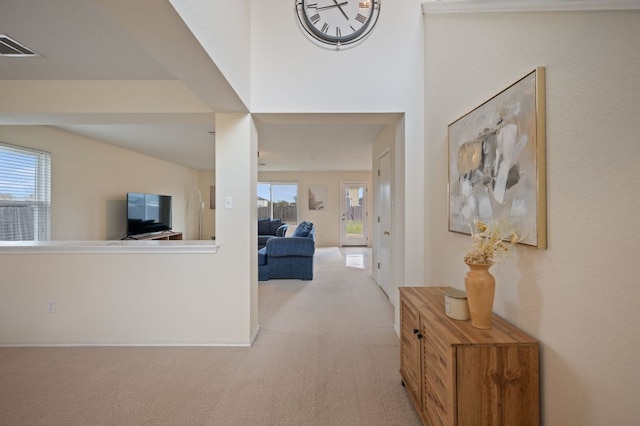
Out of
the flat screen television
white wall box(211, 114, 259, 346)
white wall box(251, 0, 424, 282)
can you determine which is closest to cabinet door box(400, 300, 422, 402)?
white wall box(211, 114, 259, 346)

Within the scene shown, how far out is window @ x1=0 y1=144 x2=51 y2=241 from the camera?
Answer: 130 inches

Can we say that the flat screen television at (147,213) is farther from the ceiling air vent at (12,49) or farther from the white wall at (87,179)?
the ceiling air vent at (12,49)

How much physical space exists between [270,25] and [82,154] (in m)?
3.90

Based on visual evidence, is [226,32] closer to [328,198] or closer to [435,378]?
[435,378]

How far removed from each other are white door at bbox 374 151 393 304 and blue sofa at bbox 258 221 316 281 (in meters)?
1.17

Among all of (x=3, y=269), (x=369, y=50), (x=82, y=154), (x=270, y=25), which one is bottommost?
(x=3, y=269)

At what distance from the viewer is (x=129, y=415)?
1.66 metres

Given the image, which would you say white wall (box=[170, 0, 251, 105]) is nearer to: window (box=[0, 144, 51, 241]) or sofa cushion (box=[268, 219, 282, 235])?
window (box=[0, 144, 51, 241])

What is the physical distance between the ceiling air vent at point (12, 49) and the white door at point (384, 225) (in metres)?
3.45

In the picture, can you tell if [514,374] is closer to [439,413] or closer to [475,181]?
[439,413]

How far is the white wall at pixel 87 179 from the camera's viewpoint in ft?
12.4

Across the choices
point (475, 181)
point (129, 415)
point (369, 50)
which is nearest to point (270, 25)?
point (369, 50)

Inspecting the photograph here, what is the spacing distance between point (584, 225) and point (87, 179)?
233 inches

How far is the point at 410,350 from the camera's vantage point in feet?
5.57
